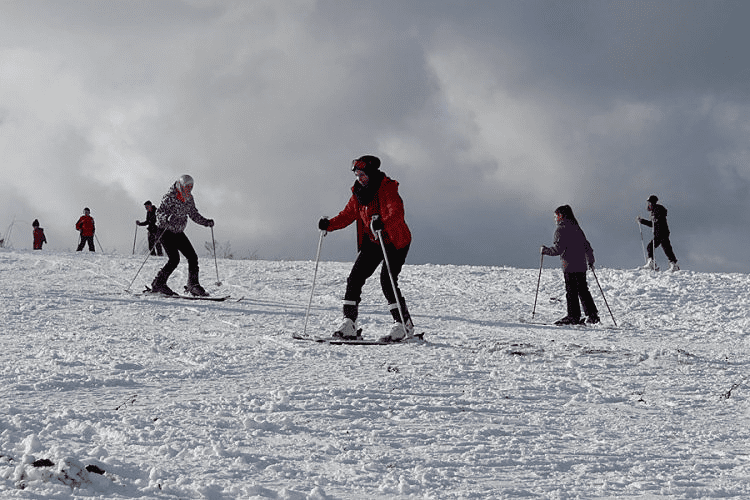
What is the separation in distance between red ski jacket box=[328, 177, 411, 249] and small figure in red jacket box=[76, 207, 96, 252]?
18.7 metres

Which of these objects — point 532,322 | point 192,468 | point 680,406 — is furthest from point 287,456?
point 532,322

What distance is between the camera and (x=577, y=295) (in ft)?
35.0

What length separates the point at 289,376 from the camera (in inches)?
205

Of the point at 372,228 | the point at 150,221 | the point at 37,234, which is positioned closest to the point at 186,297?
the point at 372,228

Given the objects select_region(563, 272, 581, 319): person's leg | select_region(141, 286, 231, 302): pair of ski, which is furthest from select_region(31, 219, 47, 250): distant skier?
select_region(563, 272, 581, 319): person's leg

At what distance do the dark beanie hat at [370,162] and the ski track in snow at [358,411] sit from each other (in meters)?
1.79

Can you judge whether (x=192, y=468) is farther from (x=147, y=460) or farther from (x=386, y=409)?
(x=386, y=409)

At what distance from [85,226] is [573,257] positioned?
18221mm

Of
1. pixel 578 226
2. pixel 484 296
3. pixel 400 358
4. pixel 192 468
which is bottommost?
pixel 192 468

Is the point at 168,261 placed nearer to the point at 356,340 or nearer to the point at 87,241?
the point at 356,340

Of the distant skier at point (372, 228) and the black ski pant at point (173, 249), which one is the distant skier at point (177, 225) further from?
the distant skier at point (372, 228)

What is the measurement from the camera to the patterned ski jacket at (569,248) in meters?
10.7

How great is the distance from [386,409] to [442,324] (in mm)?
5111

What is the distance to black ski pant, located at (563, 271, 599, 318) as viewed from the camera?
1052cm
